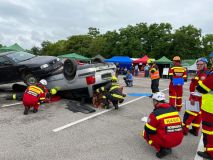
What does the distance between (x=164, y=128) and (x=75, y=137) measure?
1953mm

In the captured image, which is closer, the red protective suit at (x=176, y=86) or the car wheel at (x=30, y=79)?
the red protective suit at (x=176, y=86)

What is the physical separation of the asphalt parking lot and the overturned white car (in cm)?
99

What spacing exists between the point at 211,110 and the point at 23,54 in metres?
8.54

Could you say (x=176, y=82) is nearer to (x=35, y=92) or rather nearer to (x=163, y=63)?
(x=35, y=92)

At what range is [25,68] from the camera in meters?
9.70

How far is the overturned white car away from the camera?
26.4ft

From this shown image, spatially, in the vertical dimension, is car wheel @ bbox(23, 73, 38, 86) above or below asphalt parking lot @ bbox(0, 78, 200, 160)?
above

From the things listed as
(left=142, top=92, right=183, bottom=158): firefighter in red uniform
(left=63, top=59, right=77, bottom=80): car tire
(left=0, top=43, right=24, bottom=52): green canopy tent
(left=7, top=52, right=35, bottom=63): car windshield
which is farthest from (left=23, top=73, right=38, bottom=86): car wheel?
(left=0, top=43, right=24, bottom=52): green canopy tent

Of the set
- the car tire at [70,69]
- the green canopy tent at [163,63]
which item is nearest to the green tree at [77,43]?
the green canopy tent at [163,63]

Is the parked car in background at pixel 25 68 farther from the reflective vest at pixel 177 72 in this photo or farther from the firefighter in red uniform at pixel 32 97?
the reflective vest at pixel 177 72

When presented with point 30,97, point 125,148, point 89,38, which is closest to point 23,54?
point 30,97

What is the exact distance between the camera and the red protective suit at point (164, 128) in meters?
4.32

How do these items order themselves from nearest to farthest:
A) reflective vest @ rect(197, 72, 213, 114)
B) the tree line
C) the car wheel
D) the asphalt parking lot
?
reflective vest @ rect(197, 72, 213, 114), the asphalt parking lot, the car wheel, the tree line

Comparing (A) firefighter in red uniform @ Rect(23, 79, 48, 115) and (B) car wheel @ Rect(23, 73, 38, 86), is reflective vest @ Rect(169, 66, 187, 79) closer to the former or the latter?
(A) firefighter in red uniform @ Rect(23, 79, 48, 115)
